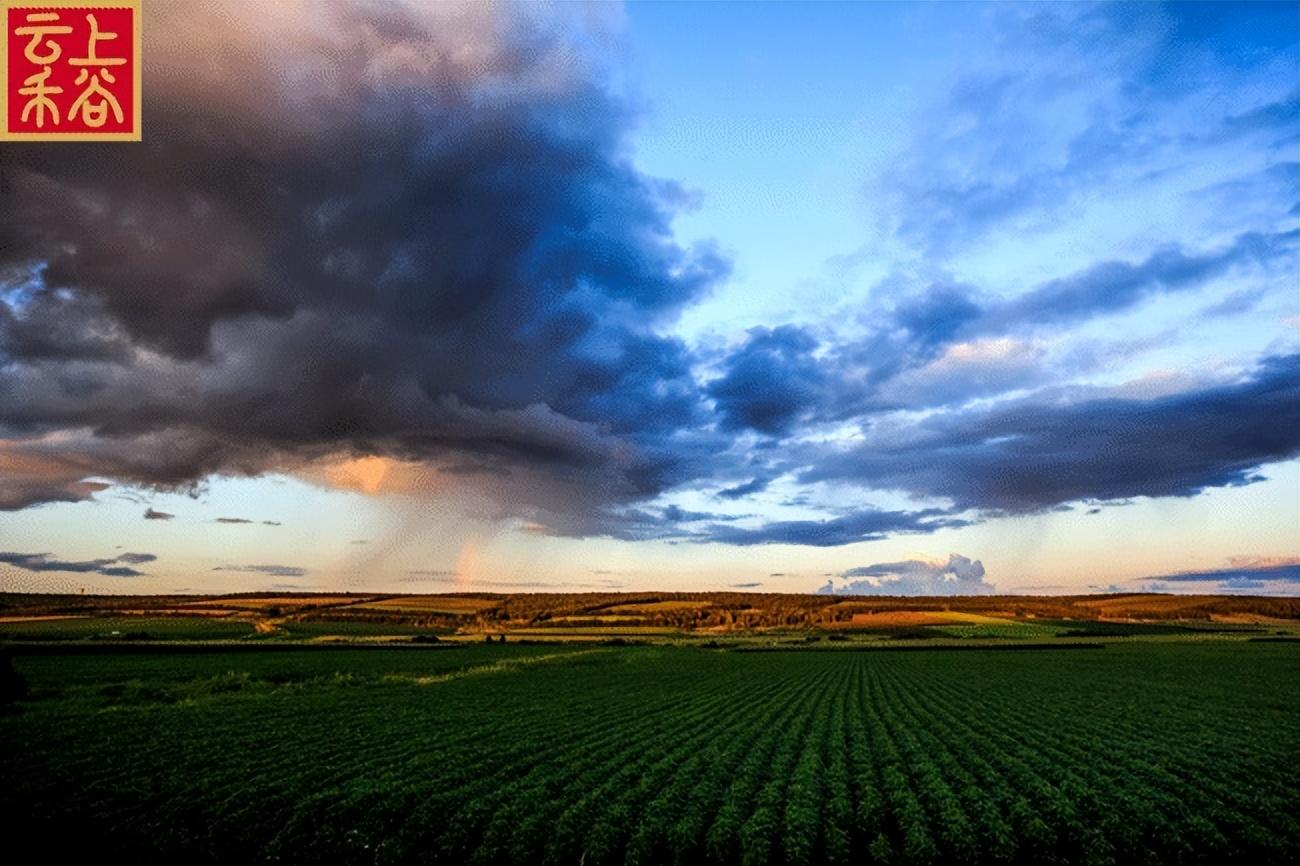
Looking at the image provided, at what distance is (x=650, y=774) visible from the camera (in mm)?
26078

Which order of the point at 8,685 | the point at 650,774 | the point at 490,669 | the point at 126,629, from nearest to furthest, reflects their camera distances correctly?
the point at 650,774, the point at 8,685, the point at 490,669, the point at 126,629

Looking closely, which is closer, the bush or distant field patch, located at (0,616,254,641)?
the bush

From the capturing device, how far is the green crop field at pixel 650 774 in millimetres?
19859

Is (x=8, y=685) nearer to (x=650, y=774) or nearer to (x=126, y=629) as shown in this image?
(x=650, y=774)

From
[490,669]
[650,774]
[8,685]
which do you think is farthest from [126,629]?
[650,774]

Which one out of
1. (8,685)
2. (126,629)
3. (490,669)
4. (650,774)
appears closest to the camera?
(650,774)

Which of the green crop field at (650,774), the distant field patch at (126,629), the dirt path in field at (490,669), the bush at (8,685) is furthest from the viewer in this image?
the distant field patch at (126,629)

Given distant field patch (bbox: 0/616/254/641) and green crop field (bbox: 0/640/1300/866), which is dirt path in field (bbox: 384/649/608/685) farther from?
distant field patch (bbox: 0/616/254/641)

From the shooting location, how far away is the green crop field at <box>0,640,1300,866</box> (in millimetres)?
19859

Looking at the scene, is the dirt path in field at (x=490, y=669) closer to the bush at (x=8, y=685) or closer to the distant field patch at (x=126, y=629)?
the bush at (x=8, y=685)

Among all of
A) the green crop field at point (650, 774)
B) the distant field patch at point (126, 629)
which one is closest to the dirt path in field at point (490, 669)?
the green crop field at point (650, 774)

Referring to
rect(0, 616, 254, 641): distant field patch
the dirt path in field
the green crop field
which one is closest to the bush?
the green crop field

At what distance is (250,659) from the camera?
82.8 metres

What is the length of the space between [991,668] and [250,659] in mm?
78280
